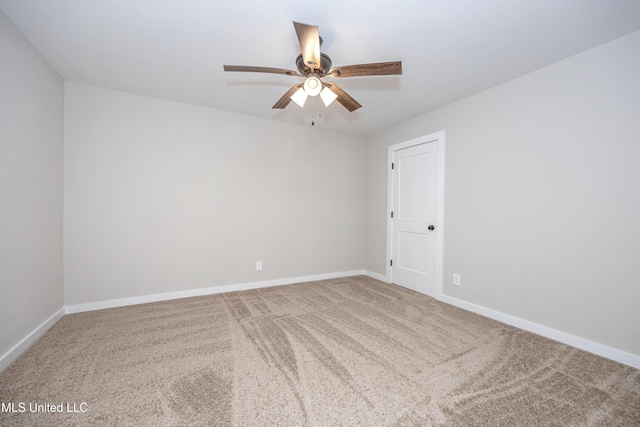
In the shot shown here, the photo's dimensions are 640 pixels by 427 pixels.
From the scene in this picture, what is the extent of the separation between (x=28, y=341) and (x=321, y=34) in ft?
10.7

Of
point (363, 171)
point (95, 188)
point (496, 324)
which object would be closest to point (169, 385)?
point (95, 188)

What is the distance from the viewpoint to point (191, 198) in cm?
A: 319

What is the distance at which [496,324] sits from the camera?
2453mm

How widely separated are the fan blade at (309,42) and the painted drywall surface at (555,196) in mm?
2033

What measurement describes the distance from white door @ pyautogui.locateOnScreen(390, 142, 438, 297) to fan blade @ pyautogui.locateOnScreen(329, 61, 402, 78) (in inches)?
70.5

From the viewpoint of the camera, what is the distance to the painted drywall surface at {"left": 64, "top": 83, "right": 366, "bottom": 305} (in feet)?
8.89

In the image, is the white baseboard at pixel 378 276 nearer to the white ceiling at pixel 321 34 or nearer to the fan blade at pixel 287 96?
the white ceiling at pixel 321 34

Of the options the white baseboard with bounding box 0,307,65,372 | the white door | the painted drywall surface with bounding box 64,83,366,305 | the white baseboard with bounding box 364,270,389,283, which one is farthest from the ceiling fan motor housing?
the white baseboard with bounding box 364,270,389,283

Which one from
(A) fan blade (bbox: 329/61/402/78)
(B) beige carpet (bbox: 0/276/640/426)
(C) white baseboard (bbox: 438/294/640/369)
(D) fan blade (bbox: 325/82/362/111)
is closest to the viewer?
(B) beige carpet (bbox: 0/276/640/426)

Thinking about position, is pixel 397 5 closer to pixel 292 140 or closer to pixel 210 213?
pixel 292 140

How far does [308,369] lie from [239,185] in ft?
8.17

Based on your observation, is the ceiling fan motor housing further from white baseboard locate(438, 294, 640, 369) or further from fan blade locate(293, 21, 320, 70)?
white baseboard locate(438, 294, 640, 369)

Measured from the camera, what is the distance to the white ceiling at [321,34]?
5.41 feet

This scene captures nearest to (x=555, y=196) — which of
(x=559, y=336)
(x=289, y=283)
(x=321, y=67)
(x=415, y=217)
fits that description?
(x=559, y=336)
